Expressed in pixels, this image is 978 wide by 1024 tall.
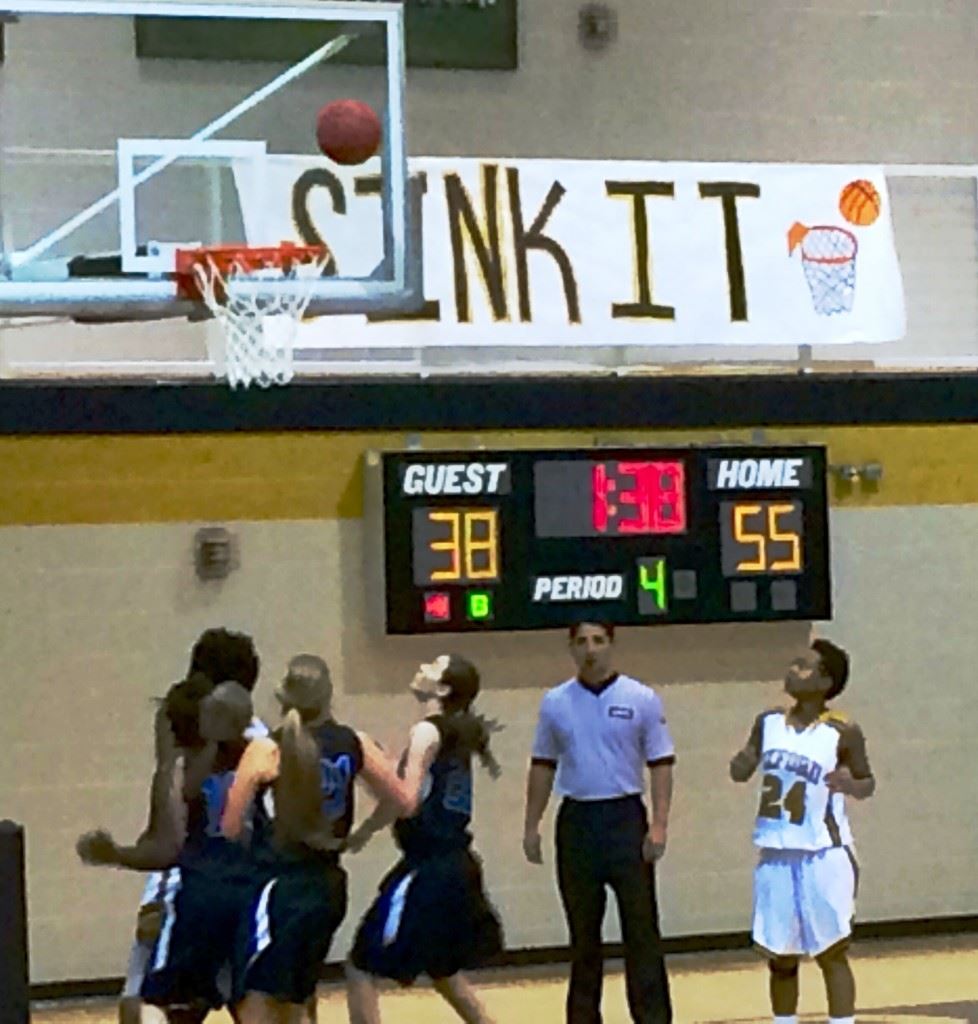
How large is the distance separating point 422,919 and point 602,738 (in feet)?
3.37

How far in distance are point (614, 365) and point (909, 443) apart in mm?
1573

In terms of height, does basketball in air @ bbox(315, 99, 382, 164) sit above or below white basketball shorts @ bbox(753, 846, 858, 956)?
above

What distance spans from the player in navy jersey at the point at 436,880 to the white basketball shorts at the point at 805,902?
105 centimetres

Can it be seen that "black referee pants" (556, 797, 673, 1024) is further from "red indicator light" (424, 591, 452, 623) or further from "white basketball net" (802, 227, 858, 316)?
"white basketball net" (802, 227, 858, 316)

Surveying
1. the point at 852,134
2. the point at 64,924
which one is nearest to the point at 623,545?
the point at 64,924

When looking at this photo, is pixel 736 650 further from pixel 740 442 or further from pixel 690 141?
pixel 690 141

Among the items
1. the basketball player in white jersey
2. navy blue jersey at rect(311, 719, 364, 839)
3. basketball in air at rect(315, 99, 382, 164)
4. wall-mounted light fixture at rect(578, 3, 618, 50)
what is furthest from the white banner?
navy blue jersey at rect(311, 719, 364, 839)

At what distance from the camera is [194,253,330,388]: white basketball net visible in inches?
346

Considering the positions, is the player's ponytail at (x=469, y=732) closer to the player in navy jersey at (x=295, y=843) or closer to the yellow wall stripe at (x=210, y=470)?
the player in navy jersey at (x=295, y=843)

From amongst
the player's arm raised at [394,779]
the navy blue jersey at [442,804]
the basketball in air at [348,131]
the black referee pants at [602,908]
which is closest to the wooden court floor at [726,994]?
the black referee pants at [602,908]

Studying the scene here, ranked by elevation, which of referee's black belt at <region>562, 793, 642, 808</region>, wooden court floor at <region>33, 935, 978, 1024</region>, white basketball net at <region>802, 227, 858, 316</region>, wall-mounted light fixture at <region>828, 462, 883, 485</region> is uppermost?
white basketball net at <region>802, 227, 858, 316</region>

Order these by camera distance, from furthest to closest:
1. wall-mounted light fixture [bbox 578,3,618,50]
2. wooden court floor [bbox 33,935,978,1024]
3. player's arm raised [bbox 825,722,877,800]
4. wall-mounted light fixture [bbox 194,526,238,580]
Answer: wall-mounted light fixture [bbox 578,3,618,50] < wall-mounted light fixture [bbox 194,526,238,580] < wooden court floor [bbox 33,935,978,1024] < player's arm raised [bbox 825,722,877,800]

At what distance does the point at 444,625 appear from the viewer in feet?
34.8

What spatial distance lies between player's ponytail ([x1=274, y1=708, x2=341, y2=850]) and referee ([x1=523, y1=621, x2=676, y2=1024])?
1.48 meters
